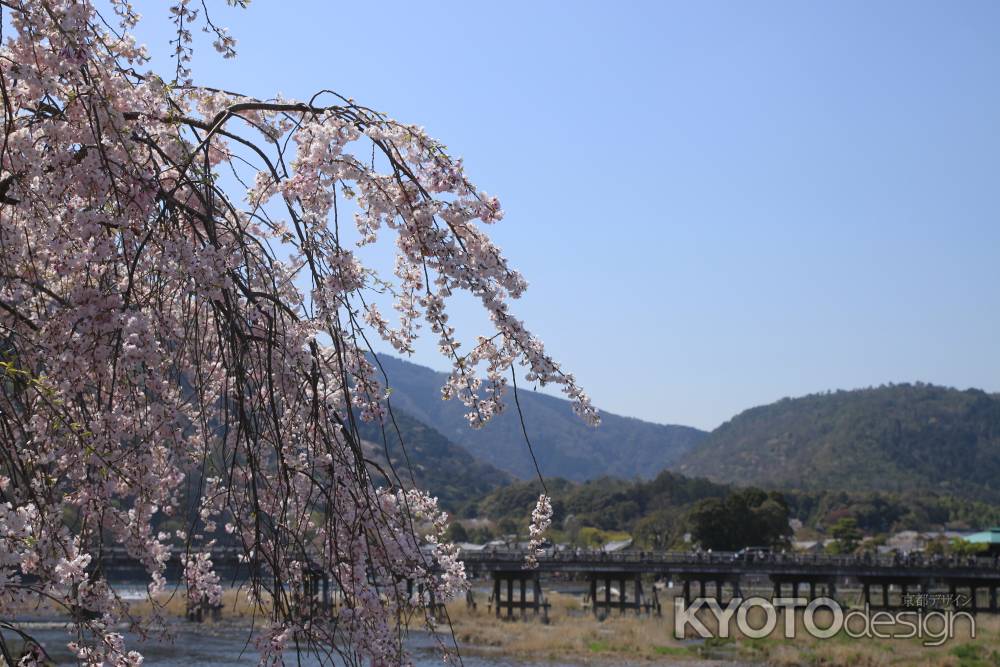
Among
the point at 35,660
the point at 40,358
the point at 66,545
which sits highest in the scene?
the point at 40,358

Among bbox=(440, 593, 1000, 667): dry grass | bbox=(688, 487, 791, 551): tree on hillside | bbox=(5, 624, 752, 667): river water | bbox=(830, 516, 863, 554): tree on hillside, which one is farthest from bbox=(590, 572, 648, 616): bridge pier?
bbox=(830, 516, 863, 554): tree on hillside

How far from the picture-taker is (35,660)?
328 cm

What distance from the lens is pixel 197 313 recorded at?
13.6 feet

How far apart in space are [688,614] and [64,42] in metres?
41.0

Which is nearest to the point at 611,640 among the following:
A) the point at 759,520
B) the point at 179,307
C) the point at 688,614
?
the point at 688,614

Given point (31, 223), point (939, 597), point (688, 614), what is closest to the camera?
point (31, 223)

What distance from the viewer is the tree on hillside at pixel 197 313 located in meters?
3.63

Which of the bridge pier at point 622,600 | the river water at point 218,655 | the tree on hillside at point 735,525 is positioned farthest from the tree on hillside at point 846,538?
the river water at point 218,655

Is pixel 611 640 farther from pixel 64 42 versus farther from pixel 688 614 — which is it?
pixel 64 42

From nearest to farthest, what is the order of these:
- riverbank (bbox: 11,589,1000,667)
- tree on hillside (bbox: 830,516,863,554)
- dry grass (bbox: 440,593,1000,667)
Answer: dry grass (bbox: 440,593,1000,667)
riverbank (bbox: 11,589,1000,667)
tree on hillside (bbox: 830,516,863,554)

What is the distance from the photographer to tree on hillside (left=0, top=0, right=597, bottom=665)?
143 inches

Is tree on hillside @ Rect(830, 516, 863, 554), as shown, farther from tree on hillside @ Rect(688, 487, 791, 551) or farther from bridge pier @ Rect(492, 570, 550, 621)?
bridge pier @ Rect(492, 570, 550, 621)

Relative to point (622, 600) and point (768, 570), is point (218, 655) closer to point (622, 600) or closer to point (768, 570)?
point (622, 600)

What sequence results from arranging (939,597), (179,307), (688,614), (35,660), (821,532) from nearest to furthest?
1. (35,660)
2. (179,307)
3. (688,614)
4. (939,597)
5. (821,532)
